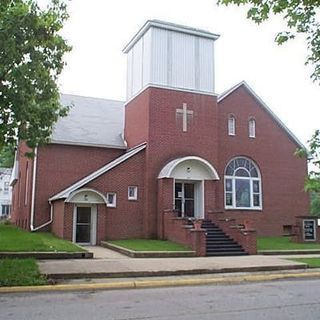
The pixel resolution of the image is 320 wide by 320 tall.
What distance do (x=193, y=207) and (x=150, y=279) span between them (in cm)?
1352

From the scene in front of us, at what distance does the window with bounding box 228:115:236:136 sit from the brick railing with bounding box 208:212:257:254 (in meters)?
7.06

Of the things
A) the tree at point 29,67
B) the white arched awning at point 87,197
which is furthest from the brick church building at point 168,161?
the tree at point 29,67

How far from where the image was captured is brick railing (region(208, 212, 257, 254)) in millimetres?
21406

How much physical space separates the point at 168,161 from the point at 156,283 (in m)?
13.8

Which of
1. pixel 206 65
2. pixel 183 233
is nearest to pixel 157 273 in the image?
pixel 183 233

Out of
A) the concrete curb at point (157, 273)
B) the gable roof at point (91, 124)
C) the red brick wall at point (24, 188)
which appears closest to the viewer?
the concrete curb at point (157, 273)

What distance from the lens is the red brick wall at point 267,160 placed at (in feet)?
96.2

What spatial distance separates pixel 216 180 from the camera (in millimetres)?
26500

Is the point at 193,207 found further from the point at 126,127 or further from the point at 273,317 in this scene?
the point at 273,317

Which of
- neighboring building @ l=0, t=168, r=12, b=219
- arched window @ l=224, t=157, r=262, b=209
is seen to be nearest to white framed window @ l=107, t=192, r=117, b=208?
arched window @ l=224, t=157, r=262, b=209

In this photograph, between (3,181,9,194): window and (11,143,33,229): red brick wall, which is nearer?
(11,143,33,229): red brick wall

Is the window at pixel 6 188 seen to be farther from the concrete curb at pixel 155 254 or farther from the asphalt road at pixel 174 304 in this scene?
the asphalt road at pixel 174 304

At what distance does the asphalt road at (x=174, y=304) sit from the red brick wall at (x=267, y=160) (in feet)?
56.8

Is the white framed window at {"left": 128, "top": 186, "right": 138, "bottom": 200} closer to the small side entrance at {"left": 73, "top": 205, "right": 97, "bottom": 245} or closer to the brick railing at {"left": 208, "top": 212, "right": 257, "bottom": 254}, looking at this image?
the small side entrance at {"left": 73, "top": 205, "right": 97, "bottom": 245}
